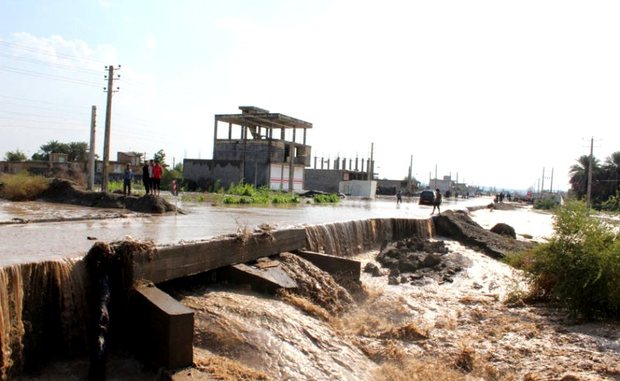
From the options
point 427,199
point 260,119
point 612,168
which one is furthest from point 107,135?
point 612,168

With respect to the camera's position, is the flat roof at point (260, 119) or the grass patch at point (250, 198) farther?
the flat roof at point (260, 119)

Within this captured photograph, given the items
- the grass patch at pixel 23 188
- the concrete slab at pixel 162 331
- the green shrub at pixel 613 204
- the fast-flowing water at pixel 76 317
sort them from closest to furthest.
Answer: the fast-flowing water at pixel 76 317 → the concrete slab at pixel 162 331 → the green shrub at pixel 613 204 → the grass patch at pixel 23 188

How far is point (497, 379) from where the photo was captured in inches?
315

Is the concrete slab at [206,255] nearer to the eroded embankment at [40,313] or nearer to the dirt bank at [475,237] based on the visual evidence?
the eroded embankment at [40,313]

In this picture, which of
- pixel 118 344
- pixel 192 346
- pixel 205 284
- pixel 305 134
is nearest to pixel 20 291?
pixel 118 344

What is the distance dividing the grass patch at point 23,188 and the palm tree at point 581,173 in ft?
232

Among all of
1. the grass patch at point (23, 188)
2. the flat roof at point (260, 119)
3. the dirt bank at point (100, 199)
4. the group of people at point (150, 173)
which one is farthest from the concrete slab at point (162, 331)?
the flat roof at point (260, 119)

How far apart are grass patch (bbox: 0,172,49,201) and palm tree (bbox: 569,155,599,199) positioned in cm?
7071

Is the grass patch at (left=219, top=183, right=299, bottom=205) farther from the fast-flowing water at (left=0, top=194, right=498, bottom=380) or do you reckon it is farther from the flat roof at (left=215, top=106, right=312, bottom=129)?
the flat roof at (left=215, top=106, right=312, bottom=129)

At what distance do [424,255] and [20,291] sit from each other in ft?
42.9

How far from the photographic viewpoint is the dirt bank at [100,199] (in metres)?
16.6

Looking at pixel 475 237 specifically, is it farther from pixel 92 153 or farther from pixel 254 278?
pixel 92 153

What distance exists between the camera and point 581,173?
251ft

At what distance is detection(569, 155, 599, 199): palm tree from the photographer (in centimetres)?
7356
